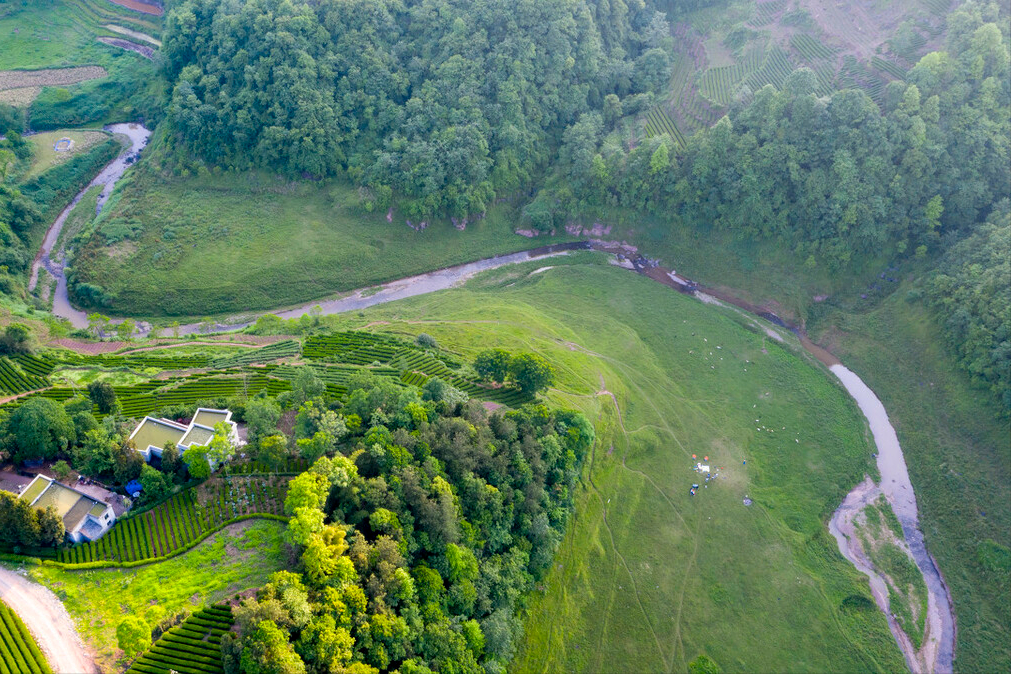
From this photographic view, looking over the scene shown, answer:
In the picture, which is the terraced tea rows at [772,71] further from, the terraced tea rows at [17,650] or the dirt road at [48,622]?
the terraced tea rows at [17,650]

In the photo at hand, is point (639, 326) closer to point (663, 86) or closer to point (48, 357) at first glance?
point (663, 86)

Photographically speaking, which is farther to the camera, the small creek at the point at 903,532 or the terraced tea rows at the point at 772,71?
the terraced tea rows at the point at 772,71

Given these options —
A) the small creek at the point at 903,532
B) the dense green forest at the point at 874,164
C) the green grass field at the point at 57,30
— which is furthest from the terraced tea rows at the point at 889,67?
the green grass field at the point at 57,30

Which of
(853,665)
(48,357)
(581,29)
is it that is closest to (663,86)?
(581,29)

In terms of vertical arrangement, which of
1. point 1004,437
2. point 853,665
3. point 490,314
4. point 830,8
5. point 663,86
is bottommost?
point 853,665

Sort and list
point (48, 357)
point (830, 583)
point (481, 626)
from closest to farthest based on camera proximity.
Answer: point (481, 626), point (830, 583), point (48, 357)

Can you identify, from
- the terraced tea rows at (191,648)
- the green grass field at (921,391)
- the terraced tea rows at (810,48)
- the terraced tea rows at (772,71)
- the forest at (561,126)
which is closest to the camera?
the terraced tea rows at (191,648)

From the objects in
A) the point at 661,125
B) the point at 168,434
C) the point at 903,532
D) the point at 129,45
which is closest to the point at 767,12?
the point at 661,125

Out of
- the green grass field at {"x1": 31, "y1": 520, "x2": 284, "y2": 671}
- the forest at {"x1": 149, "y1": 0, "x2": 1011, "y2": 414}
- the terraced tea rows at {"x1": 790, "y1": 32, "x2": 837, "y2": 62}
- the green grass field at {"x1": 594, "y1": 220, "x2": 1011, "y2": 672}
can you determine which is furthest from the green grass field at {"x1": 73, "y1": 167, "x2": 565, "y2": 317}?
the terraced tea rows at {"x1": 790, "y1": 32, "x2": 837, "y2": 62}
